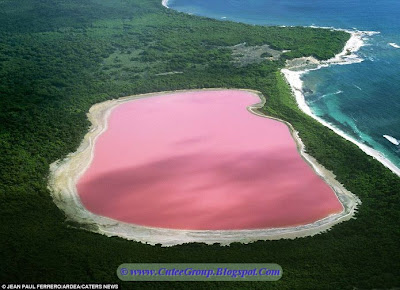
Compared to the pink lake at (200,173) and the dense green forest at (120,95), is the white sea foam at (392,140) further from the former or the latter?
the pink lake at (200,173)

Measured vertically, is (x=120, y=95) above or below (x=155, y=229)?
above

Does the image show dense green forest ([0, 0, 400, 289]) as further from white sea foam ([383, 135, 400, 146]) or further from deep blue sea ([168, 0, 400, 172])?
white sea foam ([383, 135, 400, 146])

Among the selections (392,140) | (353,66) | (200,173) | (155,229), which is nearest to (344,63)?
(353,66)

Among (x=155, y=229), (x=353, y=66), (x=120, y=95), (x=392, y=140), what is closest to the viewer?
(x=155, y=229)

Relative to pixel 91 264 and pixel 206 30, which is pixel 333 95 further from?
pixel 91 264

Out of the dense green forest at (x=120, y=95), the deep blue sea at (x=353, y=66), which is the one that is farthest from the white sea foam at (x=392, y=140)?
the dense green forest at (x=120, y=95)

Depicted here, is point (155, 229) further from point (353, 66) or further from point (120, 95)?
point (353, 66)
